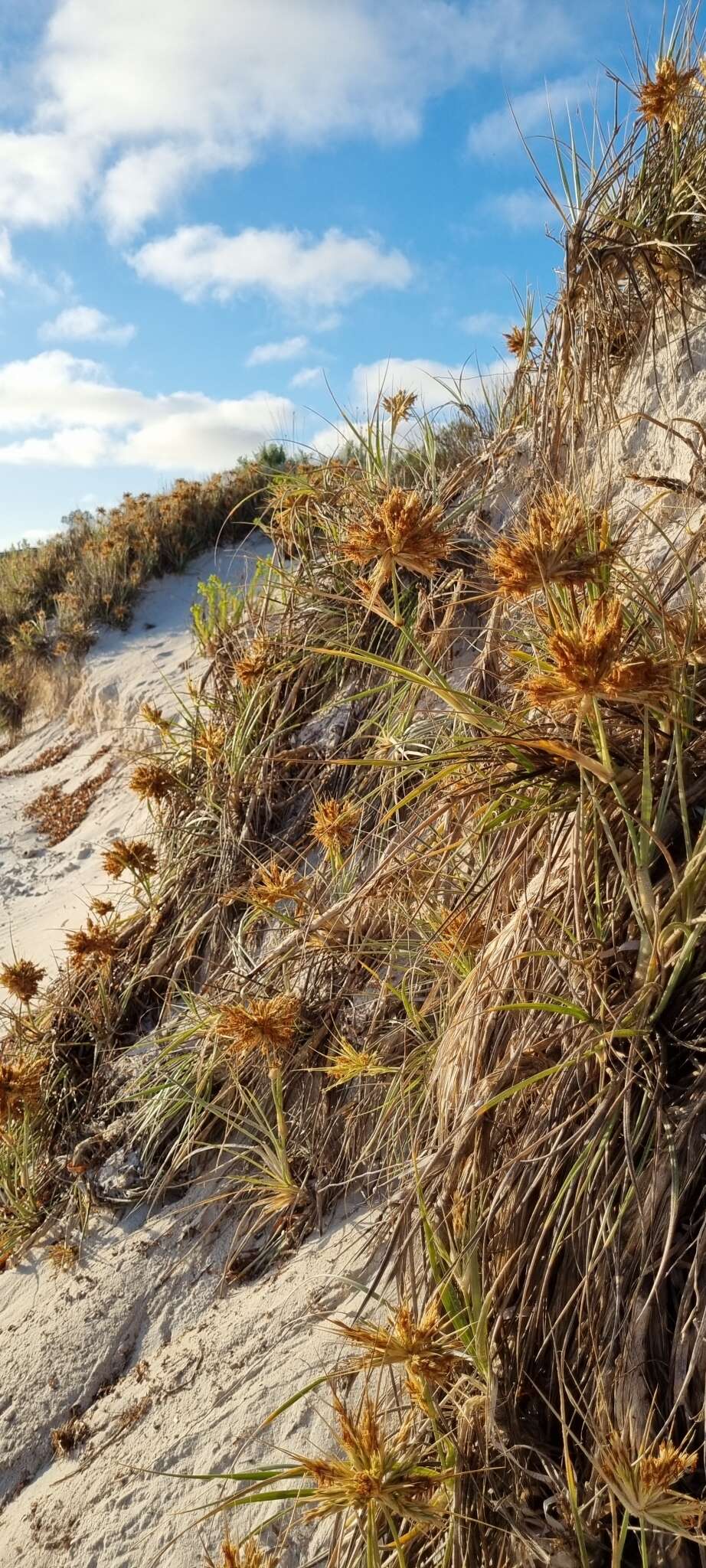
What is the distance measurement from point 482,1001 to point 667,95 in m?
2.66

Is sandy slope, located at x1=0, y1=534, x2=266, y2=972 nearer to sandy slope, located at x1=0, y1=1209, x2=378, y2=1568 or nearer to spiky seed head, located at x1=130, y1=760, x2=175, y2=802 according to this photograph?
spiky seed head, located at x1=130, y1=760, x2=175, y2=802

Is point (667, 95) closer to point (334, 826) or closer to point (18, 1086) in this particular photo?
point (334, 826)

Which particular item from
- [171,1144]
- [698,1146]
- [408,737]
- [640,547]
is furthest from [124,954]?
[698,1146]

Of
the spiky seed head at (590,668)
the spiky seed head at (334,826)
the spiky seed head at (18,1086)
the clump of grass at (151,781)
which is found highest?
the spiky seed head at (590,668)

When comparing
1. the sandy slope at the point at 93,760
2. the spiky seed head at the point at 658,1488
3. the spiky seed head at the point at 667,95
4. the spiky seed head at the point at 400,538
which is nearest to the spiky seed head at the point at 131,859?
the sandy slope at the point at 93,760

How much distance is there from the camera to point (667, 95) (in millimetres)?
2729

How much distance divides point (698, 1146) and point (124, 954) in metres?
2.67

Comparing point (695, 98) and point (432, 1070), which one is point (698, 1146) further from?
point (695, 98)

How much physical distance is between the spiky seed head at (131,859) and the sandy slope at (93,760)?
2.85ft

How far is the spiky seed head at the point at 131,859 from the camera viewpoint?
11.7 ft

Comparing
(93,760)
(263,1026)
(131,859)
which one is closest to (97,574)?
(93,760)

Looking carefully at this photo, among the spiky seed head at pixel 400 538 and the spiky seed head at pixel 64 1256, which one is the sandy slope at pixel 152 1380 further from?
the spiky seed head at pixel 400 538

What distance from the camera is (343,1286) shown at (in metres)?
2.18

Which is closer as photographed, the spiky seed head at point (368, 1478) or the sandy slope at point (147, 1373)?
the spiky seed head at point (368, 1478)
